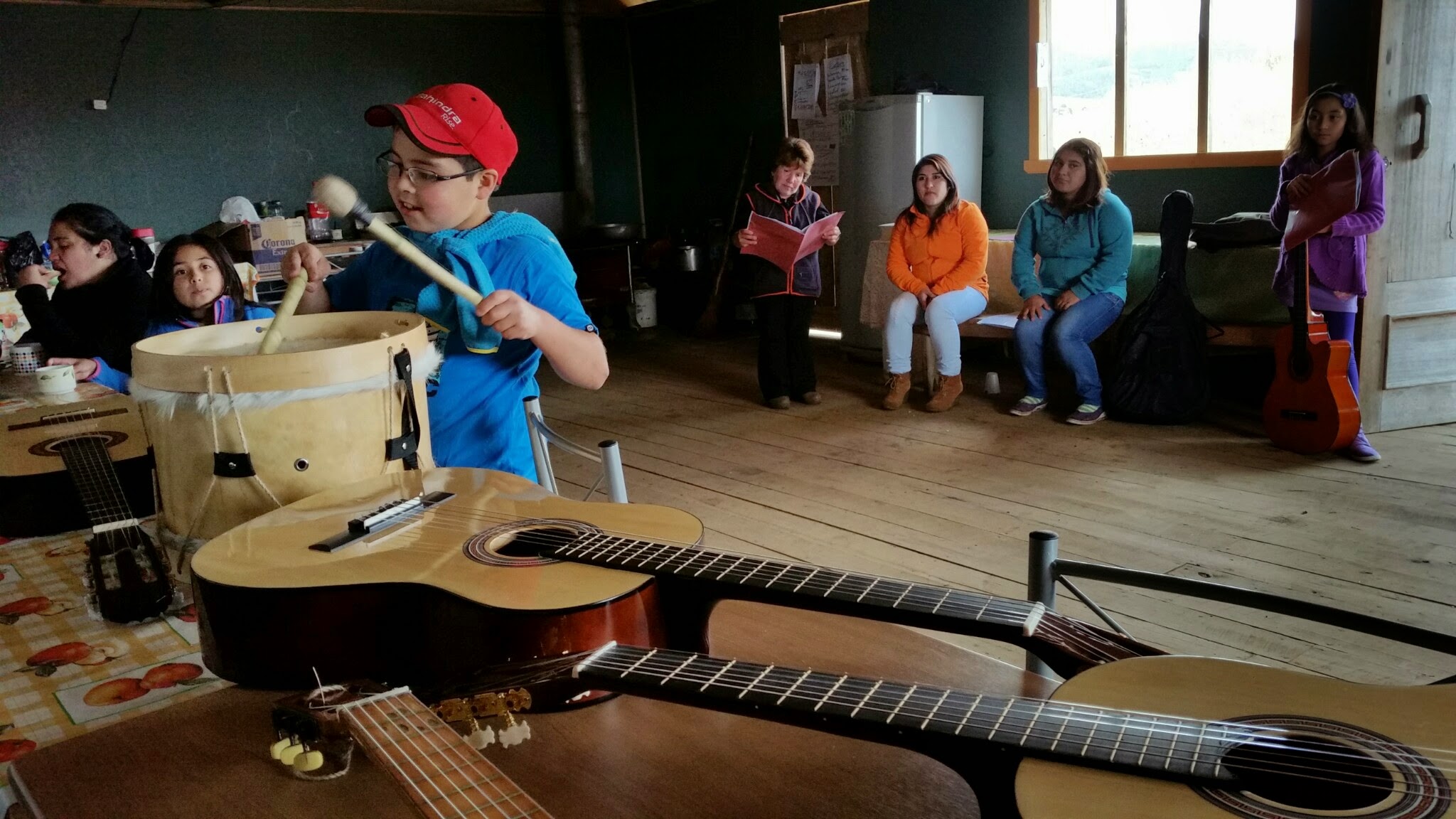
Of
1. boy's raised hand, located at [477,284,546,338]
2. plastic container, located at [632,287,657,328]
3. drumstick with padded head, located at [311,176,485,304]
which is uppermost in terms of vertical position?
drumstick with padded head, located at [311,176,485,304]

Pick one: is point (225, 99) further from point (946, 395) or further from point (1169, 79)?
point (1169, 79)

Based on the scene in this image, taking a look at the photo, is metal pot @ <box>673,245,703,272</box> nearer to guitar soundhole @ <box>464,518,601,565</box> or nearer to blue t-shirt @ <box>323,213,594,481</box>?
blue t-shirt @ <box>323,213,594,481</box>

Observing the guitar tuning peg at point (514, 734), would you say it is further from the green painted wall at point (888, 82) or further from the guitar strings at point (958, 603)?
the green painted wall at point (888, 82)

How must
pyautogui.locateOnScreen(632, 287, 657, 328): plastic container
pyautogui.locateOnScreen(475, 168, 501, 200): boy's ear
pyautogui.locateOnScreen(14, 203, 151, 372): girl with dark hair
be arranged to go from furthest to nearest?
pyautogui.locateOnScreen(632, 287, 657, 328): plastic container < pyautogui.locateOnScreen(14, 203, 151, 372): girl with dark hair < pyautogui.locateOnScreen(475, 168, 501, 200): boy's ear

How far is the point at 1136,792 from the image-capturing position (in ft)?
2.20

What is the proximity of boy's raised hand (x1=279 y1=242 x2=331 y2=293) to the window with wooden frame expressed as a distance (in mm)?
4231

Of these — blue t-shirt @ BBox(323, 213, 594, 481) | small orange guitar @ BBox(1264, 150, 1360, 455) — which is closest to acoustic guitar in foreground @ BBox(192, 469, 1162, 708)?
blue t-shirt @ BBox(323, 213, 594, 481)

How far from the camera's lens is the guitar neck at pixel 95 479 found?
1479 mm

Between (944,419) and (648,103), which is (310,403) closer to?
(944,419)

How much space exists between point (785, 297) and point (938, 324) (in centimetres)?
74

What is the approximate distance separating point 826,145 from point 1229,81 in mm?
2603

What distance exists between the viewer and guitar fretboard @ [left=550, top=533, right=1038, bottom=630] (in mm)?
911

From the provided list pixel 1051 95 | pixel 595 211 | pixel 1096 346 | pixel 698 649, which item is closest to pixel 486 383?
pixel 698 649

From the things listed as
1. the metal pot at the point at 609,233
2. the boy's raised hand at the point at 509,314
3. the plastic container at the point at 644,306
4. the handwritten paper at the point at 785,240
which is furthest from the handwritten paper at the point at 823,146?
the boy's raised hand at the point at 509,314
